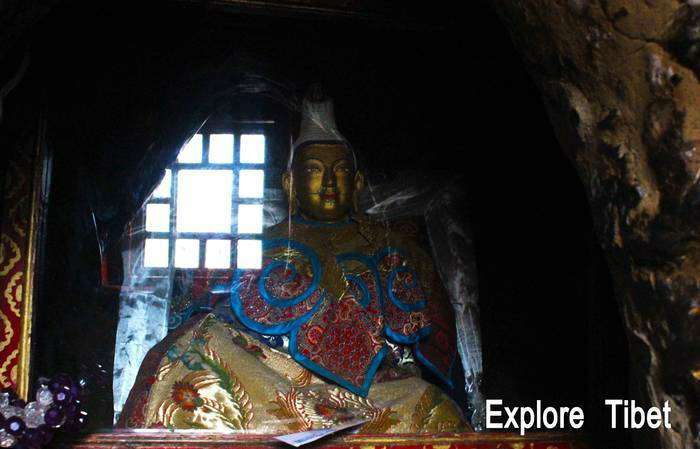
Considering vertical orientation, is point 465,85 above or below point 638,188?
above

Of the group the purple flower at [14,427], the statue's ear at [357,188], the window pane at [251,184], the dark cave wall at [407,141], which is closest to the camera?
the purple flower at [14,427]

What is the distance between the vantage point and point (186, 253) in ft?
11.5

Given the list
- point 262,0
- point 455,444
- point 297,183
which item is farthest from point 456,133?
point 455,444

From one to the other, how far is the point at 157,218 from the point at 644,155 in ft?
6.16

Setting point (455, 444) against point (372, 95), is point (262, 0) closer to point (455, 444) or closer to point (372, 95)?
point (372, 95)

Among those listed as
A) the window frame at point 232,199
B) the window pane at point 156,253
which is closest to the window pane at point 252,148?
the window frame at point 232,199

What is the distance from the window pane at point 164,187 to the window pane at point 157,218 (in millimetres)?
40

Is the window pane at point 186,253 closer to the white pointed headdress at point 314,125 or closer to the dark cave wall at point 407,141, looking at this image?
the dark cave wall at point 407,141

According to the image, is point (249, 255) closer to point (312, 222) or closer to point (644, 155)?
point (312, 222)

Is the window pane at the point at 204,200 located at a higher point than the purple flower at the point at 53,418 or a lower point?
higher

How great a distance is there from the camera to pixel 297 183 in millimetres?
3672

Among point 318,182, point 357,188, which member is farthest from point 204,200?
point 357,188

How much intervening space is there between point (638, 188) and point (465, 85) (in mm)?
1442

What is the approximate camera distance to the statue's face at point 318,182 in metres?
3.67
